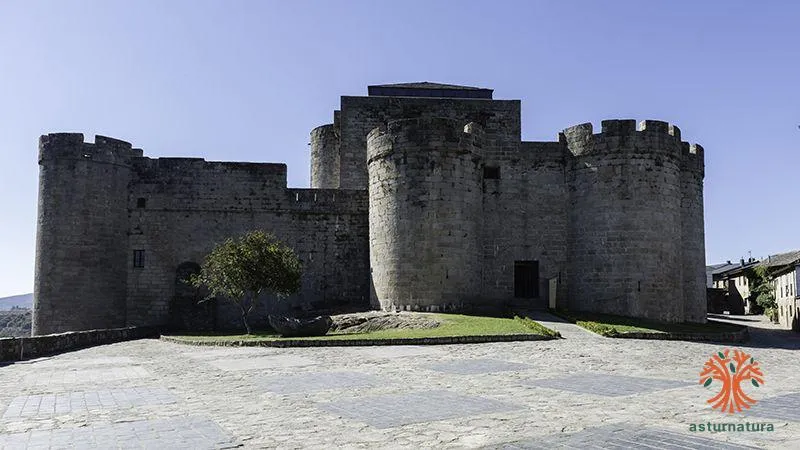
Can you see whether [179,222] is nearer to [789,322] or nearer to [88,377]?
[88,377]

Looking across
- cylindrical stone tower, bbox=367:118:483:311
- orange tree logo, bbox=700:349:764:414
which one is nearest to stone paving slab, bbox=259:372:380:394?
orange tree logo, bbox=700:349:764:414

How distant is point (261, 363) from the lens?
15.5 m

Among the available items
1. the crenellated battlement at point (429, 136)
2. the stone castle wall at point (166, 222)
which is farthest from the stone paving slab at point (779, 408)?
the stone castle wall at point (166, 222)

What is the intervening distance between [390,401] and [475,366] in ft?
14.9

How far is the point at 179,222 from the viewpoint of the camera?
32.0 m

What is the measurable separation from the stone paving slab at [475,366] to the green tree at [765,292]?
37.8m

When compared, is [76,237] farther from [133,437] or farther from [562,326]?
[133,437]

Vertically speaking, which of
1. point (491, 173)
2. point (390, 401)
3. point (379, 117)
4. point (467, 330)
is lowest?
point (390, 401)

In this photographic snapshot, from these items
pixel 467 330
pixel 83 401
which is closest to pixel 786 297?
pixel 467 330

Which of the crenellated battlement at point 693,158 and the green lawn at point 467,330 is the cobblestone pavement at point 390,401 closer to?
the green lawn at point 467,330

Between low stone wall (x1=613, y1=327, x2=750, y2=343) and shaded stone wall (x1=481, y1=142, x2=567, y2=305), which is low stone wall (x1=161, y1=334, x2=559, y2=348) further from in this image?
shaded stone wall (x1=481, y1=142, x2=567, y2=305)

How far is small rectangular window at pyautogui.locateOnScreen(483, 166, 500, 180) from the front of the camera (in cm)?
3034

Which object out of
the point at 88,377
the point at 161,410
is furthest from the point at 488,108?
the point at 161,410

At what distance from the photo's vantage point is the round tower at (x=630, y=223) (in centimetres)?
2748
